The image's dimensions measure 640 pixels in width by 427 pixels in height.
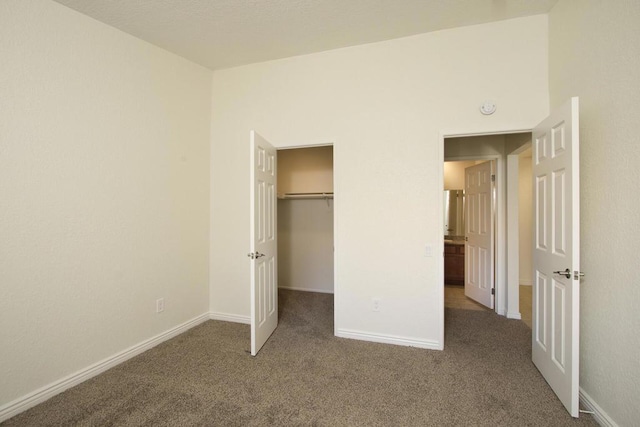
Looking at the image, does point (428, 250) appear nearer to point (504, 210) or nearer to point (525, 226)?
point (504, 210)

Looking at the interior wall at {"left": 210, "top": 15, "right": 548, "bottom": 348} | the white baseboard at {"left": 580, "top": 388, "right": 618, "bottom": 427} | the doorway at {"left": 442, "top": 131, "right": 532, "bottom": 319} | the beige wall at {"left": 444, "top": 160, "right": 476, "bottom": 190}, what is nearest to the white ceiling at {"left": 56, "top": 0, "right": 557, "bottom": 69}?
the interior wall at {"left": 210, "top": 15, "right": 548, "bottom": 348}

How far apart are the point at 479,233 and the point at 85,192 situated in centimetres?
444

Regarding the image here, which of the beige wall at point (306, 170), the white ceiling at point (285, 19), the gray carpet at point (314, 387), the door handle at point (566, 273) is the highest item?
the white ceiling at point (285, 19)

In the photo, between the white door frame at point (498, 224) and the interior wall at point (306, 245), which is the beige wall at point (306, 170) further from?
the white door frame at point (498, 224)

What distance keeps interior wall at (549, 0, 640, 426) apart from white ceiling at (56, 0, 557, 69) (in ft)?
2.44

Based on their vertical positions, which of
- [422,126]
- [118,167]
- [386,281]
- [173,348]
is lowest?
[173,348]

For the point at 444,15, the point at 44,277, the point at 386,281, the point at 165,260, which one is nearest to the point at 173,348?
the point at 165,260

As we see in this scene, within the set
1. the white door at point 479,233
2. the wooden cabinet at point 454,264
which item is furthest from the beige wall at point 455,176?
the wooden cabinet at point 454,264

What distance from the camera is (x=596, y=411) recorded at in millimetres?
1590

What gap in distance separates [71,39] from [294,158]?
291cm

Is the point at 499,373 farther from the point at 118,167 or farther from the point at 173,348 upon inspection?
the point at 118,167

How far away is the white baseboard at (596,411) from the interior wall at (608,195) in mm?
23

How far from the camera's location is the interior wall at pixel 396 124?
2.28 m

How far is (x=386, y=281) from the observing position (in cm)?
256
